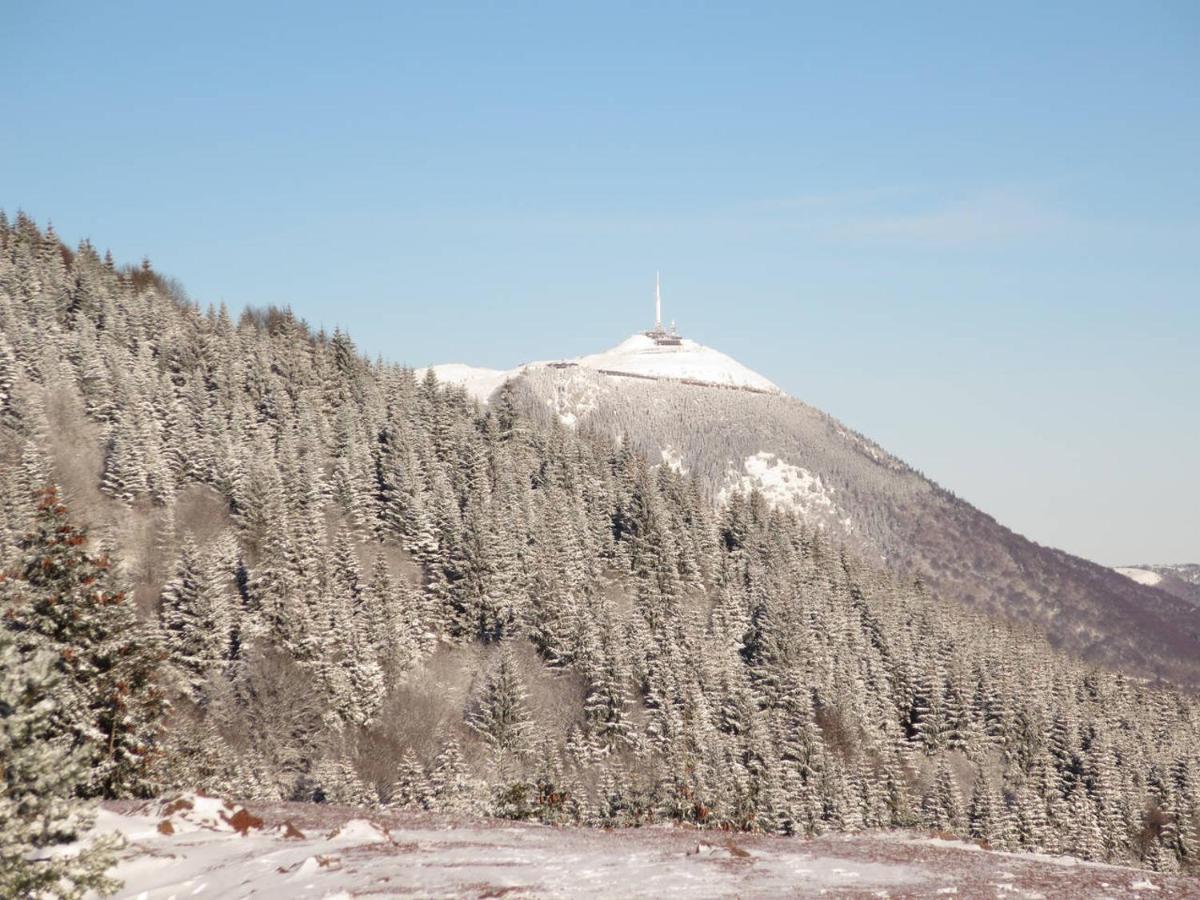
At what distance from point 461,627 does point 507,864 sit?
82.9 metres

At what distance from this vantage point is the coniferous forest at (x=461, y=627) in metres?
72.9

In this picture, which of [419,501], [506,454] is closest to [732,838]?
[419,501]

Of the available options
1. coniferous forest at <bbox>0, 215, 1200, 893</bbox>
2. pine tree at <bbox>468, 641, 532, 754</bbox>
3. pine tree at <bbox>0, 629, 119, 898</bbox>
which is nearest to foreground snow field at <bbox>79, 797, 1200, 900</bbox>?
pine tree at <bbox>0, 629, 119, 898</bbox>

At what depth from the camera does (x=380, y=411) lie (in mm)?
139750

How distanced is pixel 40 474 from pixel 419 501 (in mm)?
40942

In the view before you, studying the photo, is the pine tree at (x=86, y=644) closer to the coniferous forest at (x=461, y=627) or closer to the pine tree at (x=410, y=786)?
the coniferous forest at (x=461, y=627)

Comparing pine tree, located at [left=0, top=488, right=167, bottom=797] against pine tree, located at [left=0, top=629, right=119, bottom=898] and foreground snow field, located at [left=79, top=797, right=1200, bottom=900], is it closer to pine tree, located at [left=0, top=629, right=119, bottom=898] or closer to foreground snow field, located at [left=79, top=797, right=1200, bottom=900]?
foreground snow field, located at [left=79, top=797, right=1200, bottom=900]

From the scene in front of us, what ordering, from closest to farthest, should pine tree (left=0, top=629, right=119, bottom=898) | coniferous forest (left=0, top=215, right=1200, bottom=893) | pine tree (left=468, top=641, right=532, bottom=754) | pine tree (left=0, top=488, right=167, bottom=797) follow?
pine tree (left=0, top=629, right=119, bottom=898), pine tree (left=0, top=488, right=167, bottom=797), coniferous forest (left=0, top=215, right=1200, bottom=893), pine tree (left=468, top=641, right=532, bottom=754)

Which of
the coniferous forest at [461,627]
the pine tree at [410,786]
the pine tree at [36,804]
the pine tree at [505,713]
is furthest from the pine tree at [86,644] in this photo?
the pine tree at [505,713]

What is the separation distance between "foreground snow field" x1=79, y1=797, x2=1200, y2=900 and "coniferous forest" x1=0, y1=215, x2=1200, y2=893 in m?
15.4

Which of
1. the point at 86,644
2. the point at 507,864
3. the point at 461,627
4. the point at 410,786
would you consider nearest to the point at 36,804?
the point at 507,864

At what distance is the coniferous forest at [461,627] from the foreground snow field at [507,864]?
606 inches

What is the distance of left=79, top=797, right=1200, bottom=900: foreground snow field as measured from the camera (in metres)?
24.0

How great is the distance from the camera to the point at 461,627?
108 meters
